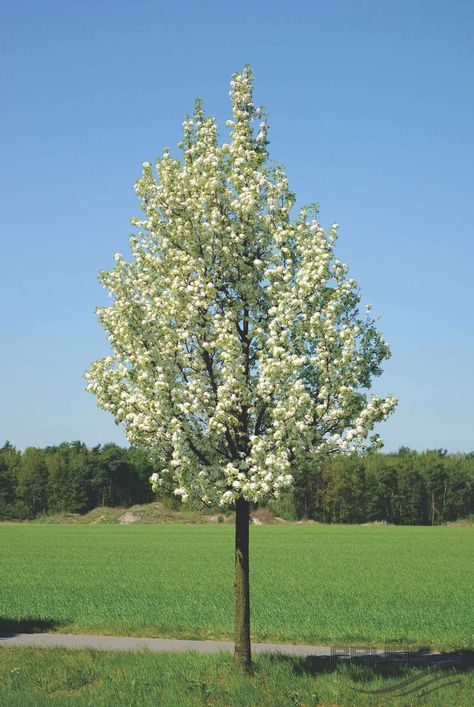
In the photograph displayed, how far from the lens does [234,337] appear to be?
1177 cm

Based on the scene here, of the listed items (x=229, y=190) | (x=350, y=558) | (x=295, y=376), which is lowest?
(x=350, y=558)

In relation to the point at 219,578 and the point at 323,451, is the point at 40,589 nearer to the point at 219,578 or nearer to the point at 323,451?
the point at 219,578

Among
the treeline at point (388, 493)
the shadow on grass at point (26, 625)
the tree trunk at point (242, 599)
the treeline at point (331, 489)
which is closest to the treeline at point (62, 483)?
the treeline at point (331, 489)

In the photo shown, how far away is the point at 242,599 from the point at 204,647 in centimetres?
398

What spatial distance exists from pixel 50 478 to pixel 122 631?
415ft

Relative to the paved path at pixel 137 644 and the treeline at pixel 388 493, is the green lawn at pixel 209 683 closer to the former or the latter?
the paved path at pixel 137 644

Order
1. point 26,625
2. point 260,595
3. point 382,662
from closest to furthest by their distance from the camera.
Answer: point 382,662, point 26,625, point 260,595

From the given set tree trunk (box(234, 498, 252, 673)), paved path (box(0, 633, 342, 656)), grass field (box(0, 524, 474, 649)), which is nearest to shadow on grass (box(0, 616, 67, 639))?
grass field (box(0, 524, 474, 649))

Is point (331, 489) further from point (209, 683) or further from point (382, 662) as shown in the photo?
point (209, 683)

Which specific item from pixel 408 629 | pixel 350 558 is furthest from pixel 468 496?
pixel 408 629

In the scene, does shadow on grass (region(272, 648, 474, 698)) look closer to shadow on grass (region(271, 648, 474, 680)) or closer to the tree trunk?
shadow on grass (region(271, 648, 474, 680))

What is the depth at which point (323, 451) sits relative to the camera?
1195cm

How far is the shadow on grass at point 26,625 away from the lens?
19.5m

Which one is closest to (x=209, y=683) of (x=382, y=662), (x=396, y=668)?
(x=396, y=668)
